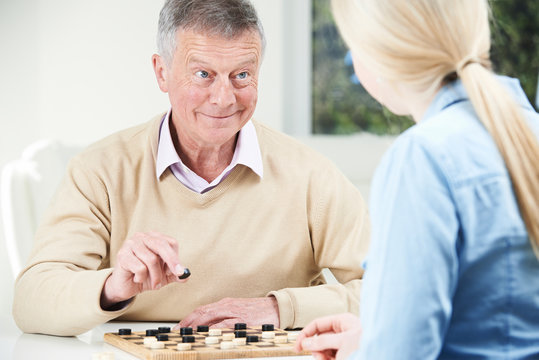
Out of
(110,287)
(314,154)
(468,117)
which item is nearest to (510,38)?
(314,154)

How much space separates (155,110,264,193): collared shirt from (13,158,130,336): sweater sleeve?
0.18m

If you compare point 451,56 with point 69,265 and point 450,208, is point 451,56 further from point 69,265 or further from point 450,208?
point 69,265

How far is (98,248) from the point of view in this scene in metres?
1.92

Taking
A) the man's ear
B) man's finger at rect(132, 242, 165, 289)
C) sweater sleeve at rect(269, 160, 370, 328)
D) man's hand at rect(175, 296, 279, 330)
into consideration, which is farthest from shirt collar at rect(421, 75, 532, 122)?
the man's ear

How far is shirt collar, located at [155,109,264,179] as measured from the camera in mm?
2020

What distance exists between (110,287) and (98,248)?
0.31 m

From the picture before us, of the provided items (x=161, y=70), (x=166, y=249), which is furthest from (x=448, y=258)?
(x=161, y=70)

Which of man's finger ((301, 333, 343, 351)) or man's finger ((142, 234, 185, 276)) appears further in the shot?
man's finger ((142, 234, 185, 276))

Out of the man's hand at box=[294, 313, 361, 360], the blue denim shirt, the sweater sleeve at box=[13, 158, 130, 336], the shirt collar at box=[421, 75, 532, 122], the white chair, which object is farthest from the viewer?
the white chair

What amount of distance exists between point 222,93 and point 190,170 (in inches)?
9.5

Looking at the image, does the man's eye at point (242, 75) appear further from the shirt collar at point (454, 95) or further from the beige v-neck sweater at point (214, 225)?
the shirt collar at point (454, 95)

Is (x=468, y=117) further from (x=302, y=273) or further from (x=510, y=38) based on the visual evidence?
(x=510, y=38)

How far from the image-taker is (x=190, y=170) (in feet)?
6.75

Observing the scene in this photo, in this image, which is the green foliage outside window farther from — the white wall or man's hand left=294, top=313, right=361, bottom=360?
man's hand left=294, top=313, right=361, bottom=360
